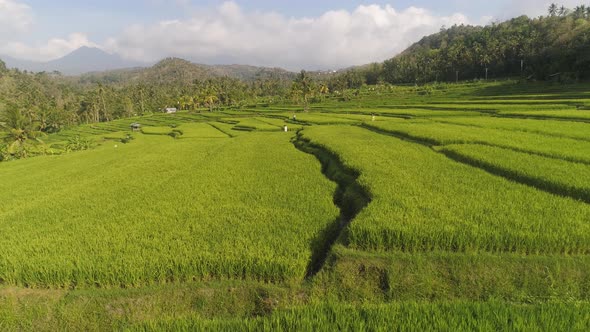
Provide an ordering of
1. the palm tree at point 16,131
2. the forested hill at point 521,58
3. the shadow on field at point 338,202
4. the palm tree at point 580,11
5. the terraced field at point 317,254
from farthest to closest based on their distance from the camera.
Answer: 1. the palm tree at point 580,11
2. the forested hill at point 521,58
3. the palm tree at point 16,131
4. the shadow on field at point 338,202
5. the terraced field at point 317,254

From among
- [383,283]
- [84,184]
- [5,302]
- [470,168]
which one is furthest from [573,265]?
[84,184]

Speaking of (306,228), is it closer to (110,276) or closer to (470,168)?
(110,276)

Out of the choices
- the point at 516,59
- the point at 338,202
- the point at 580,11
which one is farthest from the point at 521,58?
the point at 338,202

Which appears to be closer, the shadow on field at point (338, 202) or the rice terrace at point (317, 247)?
the rice terrace at point (317, 247)

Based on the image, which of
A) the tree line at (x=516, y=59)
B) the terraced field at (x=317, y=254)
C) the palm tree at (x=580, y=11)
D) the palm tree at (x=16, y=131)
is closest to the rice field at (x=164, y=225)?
the terraced field at (x=317, y=254)

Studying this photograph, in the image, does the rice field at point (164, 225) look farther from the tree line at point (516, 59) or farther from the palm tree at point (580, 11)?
the palm tree at point (580, 11)

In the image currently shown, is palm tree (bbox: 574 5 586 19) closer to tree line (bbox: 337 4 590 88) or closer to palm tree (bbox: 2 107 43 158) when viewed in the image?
tree line (bbox: 337 4 590 88)

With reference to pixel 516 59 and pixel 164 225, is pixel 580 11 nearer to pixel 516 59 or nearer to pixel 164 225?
pixel 516 59

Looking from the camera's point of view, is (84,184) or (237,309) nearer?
(237,309)
